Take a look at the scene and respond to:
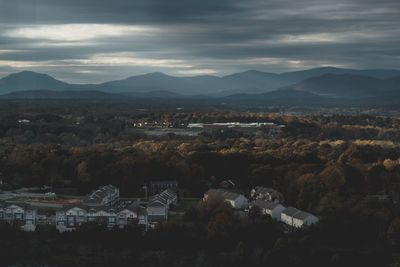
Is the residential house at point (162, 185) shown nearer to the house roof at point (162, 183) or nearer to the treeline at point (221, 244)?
the house roof at point (162, 183)

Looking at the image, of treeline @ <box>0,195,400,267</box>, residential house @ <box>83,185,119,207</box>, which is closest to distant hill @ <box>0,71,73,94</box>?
residential house @ <box>83,185,119,207</box>

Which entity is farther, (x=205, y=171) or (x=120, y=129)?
(x=120, y=129)

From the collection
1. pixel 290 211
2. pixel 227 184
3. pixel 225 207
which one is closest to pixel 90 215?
pixel 225 207

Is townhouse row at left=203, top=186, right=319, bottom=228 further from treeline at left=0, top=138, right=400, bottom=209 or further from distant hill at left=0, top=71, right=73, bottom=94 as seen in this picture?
distant hill at left=0, top=71, right=73, bottom=94

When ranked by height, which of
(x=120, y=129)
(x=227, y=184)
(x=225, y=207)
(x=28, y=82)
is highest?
(x=225, y=207)

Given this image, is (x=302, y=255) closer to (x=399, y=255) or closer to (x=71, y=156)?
(x=399, y=255)

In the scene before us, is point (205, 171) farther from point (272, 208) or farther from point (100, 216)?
point (100, 216)

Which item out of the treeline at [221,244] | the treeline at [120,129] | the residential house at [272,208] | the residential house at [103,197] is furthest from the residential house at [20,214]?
the treeline at [120,129]
